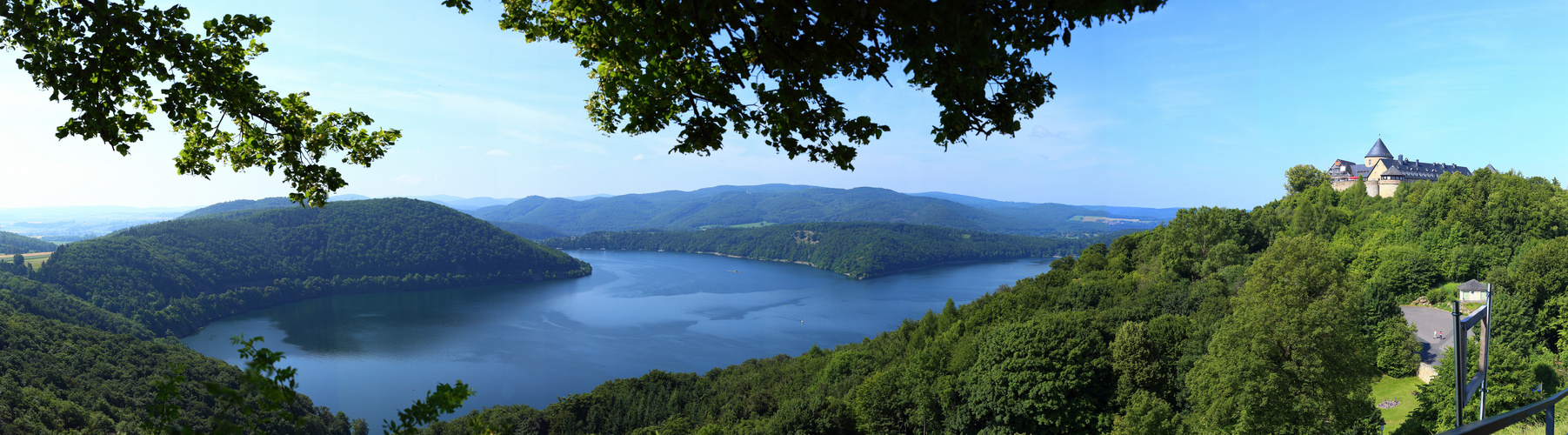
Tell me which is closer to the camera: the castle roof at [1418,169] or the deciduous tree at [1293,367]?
the deciduous tree at [1293,367]

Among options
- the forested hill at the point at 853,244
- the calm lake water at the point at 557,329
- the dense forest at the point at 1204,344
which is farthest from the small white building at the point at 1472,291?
the forested hill at the point at 853,244

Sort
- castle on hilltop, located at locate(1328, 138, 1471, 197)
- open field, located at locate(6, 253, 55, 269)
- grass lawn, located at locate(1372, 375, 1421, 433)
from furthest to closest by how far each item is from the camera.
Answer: open field, located at locate(6, 253, 55, 269) < castle on hilltop, located at locate(1328, 138, 1471, 197) < grass lawn, located at locate(1372, 375, 1421, 433)

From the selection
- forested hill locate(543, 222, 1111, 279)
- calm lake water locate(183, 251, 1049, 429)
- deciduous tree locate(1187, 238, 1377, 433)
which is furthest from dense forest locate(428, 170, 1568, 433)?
forested hill locate(543, 222, 1111, 279)

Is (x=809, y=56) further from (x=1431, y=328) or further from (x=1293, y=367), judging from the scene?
(x=1431, y=328)

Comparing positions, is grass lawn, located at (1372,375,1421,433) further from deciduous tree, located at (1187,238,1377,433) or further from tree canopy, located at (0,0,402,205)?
tree canopy, located at (0,0,402,205)

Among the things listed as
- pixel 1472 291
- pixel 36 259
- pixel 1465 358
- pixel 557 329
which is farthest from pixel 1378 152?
pixel 36 259

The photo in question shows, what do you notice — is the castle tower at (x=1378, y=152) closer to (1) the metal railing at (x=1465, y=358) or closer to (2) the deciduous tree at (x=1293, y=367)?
(2) the deciduous tree at (x=1293, y=367)
